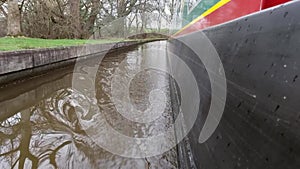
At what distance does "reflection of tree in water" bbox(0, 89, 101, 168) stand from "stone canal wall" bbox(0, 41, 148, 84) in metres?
1.08

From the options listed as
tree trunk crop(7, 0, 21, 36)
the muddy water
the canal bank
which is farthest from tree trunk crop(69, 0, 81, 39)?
the muddy water

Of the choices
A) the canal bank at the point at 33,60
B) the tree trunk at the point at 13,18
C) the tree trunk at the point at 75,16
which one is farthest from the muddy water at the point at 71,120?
the tree trunk at the point at 75,16

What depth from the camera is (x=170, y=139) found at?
2344 millimetres

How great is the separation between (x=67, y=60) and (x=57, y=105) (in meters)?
3.41

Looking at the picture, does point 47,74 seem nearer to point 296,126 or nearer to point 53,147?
point 53,147

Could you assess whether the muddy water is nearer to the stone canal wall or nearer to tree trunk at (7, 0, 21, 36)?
the stone canal wall

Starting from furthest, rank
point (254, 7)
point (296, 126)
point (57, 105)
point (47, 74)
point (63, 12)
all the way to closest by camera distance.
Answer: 1. point (63, 12)
2. point (47, 74)
3. point (57, 105)
4. point (254, 7)
5. point (296, 126)

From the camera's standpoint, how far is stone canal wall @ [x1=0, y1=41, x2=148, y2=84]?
348 cm

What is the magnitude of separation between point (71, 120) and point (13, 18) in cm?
714

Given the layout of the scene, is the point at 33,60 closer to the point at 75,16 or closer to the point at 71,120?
the point at 71,120

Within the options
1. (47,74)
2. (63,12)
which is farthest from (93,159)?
(63,12)

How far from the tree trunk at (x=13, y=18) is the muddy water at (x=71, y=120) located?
473 centimetres

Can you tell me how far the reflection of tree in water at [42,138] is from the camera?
1.74 m

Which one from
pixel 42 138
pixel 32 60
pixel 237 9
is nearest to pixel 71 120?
pixel 42 138
